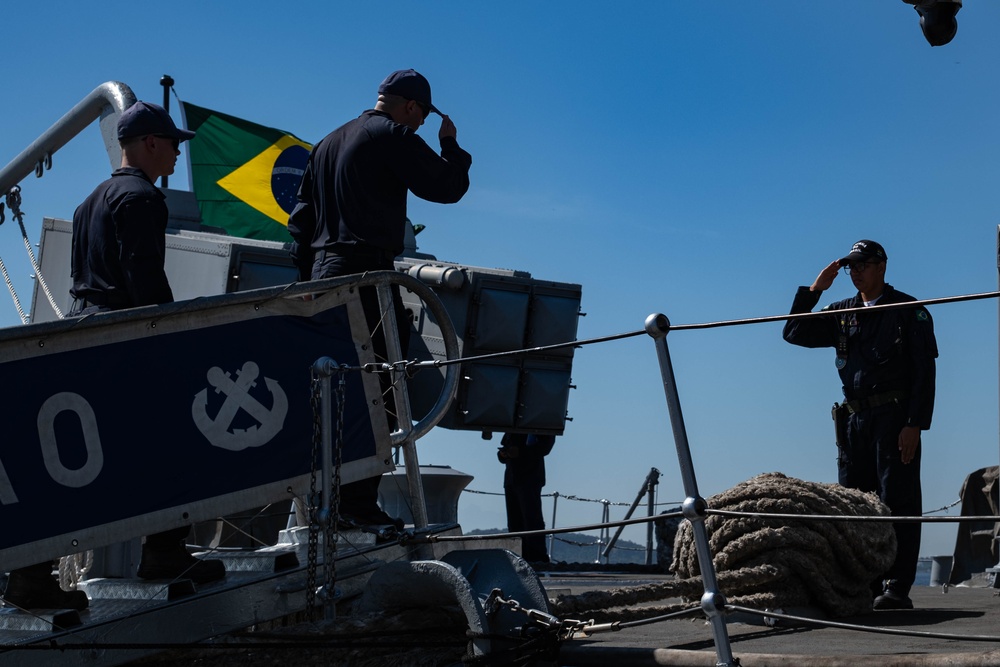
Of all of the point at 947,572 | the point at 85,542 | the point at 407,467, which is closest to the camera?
the point at 85,542

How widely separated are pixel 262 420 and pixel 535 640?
1.24 m

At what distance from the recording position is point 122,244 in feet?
14.7

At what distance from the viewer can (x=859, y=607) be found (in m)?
5.34

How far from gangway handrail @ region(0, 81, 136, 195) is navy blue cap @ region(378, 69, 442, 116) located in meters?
1.30

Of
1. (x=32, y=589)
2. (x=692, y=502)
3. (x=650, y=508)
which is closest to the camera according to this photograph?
(x=692, y=502)

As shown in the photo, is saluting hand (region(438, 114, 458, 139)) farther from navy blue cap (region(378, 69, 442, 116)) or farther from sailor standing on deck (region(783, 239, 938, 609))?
sailor standing on deck (region(783, 239, 938, 609))

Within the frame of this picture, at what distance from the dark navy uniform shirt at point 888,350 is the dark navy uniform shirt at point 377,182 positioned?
1854mm

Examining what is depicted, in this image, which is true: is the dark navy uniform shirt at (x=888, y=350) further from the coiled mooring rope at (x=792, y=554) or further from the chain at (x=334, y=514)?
the chain at (x=334, y=514)

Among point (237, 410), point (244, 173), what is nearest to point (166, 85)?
point (244, 173)

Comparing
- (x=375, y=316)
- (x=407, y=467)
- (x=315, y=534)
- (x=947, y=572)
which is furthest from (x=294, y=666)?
(x=947, y=572)

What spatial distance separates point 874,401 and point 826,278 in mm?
689

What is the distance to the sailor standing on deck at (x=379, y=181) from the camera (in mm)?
5035

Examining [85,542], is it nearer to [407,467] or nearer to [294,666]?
[294,666]

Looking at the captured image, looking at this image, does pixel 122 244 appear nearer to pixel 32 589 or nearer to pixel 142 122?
pixel 142 122
